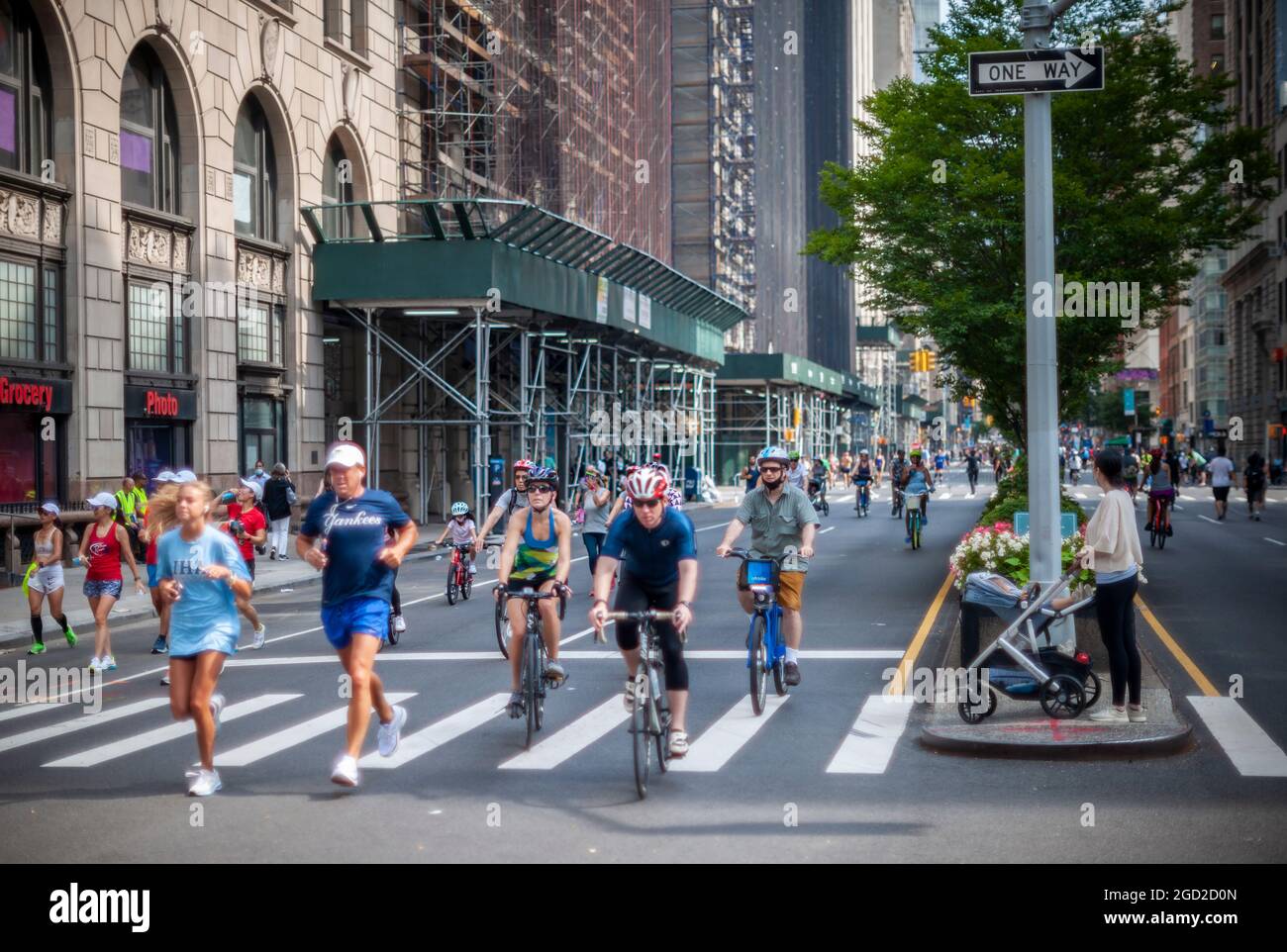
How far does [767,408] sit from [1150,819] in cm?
6144

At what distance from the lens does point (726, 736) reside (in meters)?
10.1

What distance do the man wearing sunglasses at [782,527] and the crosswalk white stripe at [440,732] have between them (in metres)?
2.21

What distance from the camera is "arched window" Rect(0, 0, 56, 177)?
2383 cm

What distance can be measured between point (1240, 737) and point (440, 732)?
18.4 ft

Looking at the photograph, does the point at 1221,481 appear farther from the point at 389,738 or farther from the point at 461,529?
the point at 389,738

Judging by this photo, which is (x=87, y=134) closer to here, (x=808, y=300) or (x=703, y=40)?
(x=703, y=40)

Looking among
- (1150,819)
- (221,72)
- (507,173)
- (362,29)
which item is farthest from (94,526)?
(507,173)

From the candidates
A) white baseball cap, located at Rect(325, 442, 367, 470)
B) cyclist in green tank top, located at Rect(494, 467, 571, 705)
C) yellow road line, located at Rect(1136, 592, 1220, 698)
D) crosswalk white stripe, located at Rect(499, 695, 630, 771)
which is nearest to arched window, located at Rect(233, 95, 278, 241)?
yellow road line, located at Rect(1136, 592, 1220, 698)

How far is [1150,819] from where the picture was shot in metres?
7.54

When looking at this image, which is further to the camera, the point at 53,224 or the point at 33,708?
the point at 53,224

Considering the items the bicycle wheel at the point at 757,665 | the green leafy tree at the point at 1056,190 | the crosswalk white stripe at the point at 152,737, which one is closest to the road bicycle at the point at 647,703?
the bicycle wheel at the point at 757,665

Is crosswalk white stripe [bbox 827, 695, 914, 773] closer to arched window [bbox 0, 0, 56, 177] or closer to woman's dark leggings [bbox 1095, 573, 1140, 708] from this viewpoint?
woman's dark leggings [bbox 1095, 573, 1140, 708]

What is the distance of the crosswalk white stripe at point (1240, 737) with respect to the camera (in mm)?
8819

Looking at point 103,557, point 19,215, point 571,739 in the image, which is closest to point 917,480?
point 19,215
